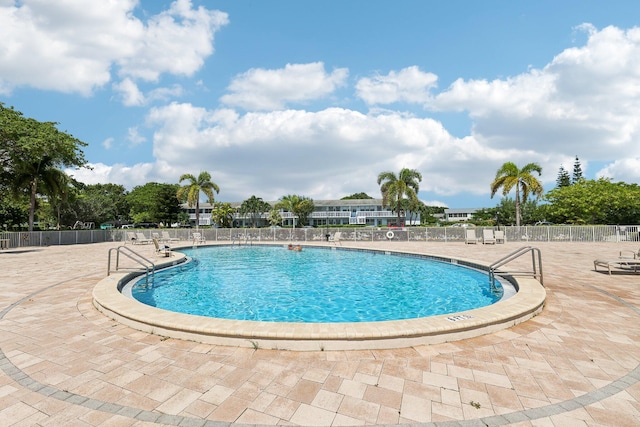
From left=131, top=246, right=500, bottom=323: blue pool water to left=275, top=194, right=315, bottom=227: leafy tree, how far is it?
40.9m

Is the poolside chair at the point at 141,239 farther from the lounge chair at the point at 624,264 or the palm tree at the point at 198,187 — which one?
the lounge chair at the point at 624,264

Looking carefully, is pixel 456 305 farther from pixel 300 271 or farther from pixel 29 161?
pixel 29 161

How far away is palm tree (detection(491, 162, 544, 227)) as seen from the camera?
26.1 m

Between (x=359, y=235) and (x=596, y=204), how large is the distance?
957 inches

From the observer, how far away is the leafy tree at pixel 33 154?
18281 millimetres

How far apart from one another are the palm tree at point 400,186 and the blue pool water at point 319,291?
18368 millimetres

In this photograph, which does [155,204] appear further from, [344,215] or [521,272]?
[521,272]

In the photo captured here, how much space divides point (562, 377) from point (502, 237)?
21188 millimetres

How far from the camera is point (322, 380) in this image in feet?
10.3

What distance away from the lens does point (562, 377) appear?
125 inches

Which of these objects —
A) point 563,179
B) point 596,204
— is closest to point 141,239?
point 596,204

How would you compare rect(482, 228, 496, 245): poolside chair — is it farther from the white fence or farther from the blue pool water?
the blue pool water

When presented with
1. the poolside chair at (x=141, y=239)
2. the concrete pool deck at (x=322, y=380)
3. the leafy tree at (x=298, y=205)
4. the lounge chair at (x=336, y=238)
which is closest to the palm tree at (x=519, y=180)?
the lounge chair at (x=336, y=238)

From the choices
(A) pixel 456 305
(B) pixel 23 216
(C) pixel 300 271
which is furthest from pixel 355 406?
(B) pixel 23 216
